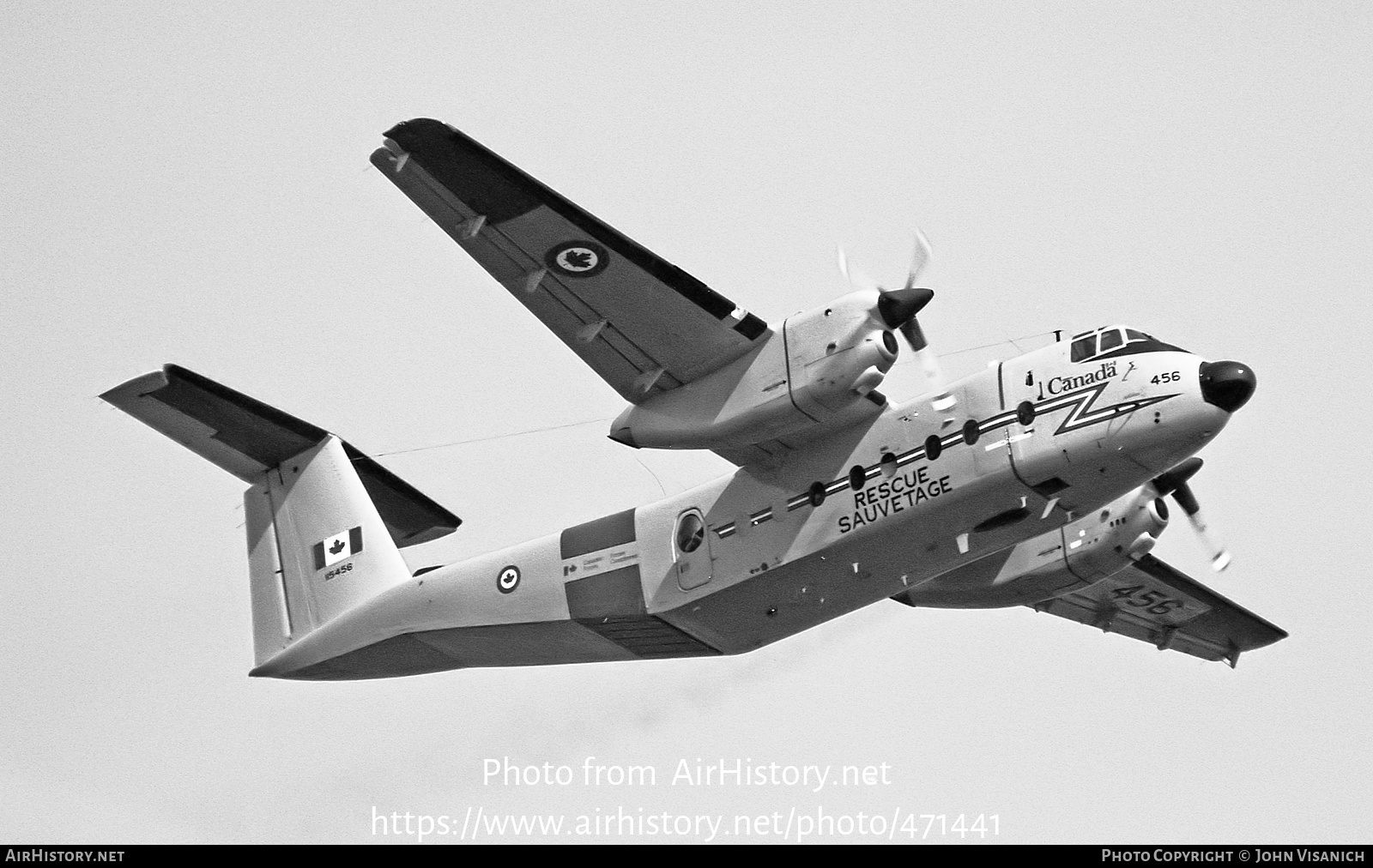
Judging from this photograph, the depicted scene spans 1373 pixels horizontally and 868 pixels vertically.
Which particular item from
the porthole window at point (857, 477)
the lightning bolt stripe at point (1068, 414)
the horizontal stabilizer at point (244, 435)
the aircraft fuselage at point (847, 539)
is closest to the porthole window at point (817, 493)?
the aircraft fuselage at point (847, 539)

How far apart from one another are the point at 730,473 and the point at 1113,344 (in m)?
3.42

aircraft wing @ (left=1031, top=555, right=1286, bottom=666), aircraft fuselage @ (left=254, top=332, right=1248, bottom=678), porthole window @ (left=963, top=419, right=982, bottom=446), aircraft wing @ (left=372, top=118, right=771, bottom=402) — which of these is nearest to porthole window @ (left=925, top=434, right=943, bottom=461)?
aircraft fuselage @ (left=254, top=332, right=1248, bottom=678)

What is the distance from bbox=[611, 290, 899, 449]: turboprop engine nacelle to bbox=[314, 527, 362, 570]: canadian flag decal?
3.96m

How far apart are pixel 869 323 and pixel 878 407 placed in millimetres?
1138

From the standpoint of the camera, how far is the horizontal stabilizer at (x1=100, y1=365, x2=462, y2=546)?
1527cm

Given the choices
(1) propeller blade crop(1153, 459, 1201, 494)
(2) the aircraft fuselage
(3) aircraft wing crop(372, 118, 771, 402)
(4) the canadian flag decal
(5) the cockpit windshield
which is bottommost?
(2) the aircraft fuselage

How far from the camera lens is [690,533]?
14.6 m

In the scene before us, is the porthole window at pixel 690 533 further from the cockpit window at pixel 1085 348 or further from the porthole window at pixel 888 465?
the cockpit window at pixel 1085 348

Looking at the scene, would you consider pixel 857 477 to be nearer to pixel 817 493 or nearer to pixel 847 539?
pixel 817 493

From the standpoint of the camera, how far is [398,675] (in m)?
16.4

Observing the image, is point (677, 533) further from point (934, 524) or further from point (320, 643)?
point (320, 643)

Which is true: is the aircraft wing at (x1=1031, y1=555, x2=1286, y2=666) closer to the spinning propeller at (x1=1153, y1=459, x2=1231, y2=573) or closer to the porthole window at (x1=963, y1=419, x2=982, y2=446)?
the spinning propeller at (x1=1153, y1=459, x2=1231, y2=573)

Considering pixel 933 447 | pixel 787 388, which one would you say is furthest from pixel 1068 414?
pixel 787 388

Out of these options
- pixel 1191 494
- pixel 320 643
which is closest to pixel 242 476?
pixel 320 643
